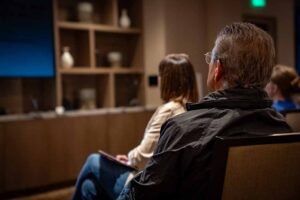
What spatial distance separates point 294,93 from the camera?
8.78 feet

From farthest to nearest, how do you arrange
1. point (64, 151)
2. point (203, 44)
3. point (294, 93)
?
point (203, 44), point (64, 151), point (294, 93)

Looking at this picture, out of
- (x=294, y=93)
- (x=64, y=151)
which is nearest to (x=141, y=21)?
(x=64, y=151)

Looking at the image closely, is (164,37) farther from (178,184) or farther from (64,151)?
(178,184)

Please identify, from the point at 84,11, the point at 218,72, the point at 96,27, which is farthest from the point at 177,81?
the point at 84,11

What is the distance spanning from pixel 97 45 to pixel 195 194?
11.3ft

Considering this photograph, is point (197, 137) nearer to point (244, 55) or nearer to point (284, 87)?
point (244, 55)

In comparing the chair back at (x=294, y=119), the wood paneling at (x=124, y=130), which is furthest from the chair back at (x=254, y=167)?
the wood paneling at (x=124, y=130)

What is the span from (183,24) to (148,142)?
9.10 feet

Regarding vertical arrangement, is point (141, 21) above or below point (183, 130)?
above

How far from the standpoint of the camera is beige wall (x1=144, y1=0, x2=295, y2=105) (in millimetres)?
4312

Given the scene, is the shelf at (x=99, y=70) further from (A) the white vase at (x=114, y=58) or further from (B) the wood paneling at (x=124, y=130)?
(B) the wood paneling at (x=124, y=130)

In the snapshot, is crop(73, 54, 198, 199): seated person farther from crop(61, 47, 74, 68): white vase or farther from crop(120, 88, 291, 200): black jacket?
crop(61, 47, 74, 68): white vase

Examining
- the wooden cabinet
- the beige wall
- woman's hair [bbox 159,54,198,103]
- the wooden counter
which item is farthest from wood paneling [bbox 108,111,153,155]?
woman's hair [bbox 159,54,198,103]

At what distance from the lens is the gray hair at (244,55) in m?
1.10
